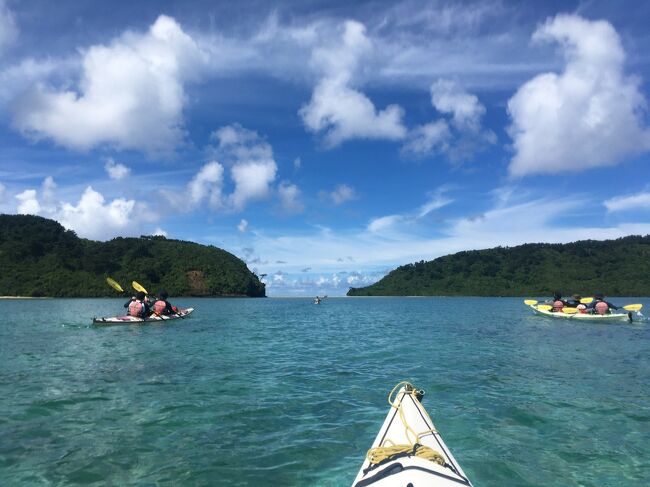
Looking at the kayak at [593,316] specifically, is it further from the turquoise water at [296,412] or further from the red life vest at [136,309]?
the red life vest at [136,309]

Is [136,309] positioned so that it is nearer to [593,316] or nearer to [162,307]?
[162,307]

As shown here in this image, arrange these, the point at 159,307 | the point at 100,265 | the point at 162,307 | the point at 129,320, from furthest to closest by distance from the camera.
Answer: the point at 100,265 → the point at 162,307 → the point at 159,307 → the point at 129,320

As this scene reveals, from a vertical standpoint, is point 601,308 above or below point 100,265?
below

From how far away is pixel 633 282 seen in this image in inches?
5906

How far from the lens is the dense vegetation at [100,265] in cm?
13412

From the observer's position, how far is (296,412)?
41.1 ft

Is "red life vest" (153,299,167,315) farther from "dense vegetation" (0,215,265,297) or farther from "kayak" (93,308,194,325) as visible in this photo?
"dense vegetation" (0,215,265,297)

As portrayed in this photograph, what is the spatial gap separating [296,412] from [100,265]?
158 meters

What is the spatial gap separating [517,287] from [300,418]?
188 m

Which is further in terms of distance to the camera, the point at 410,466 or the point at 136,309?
the point at 136,309

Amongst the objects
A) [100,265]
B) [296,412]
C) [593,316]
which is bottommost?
[296,412]

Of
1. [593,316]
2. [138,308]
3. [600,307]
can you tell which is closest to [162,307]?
[138,308]

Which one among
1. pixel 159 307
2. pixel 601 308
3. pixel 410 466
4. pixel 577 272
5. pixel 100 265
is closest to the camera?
pixel 410 466

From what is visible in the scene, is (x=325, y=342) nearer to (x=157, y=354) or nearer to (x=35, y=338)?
(x=157, y=354)
